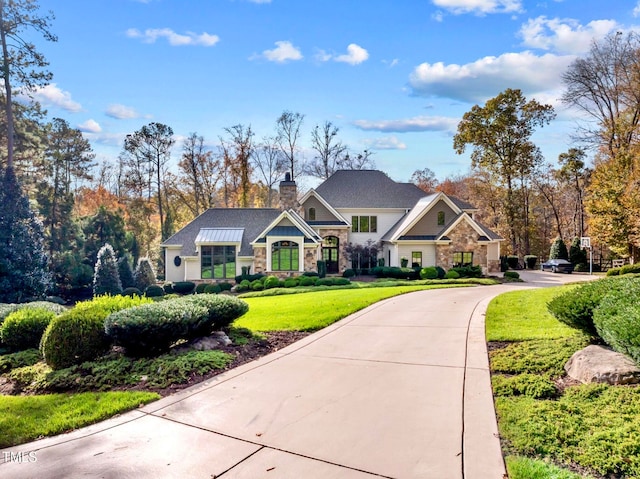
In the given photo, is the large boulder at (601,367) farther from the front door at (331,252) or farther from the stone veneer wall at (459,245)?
the front door at (331,252)

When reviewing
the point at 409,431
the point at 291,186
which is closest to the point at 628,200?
the point at 291,186

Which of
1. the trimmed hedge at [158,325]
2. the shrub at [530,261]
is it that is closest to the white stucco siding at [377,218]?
the shrub at [530,261]

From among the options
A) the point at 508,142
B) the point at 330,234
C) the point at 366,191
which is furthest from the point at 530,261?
the point at 330,234

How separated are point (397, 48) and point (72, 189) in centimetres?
4020

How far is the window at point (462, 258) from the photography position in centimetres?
2680

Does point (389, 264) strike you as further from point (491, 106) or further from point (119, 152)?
point (119, 152)

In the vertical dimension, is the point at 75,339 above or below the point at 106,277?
below

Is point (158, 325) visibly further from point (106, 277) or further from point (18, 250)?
point (18, 250)

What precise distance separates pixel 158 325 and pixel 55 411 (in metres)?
1.88

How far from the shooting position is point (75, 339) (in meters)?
6.77

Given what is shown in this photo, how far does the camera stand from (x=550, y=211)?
46.6 metres

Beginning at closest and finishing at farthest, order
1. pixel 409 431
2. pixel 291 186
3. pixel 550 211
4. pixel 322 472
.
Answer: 1. pixel 322 472
2. pixel 409 431
3. pixel 291 186
4. pixel 550 211

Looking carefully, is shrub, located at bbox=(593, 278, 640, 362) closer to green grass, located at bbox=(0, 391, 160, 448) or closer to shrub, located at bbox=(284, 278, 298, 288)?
green grass, located at bbox=(0, 391, 160, 448)

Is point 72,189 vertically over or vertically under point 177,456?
over
